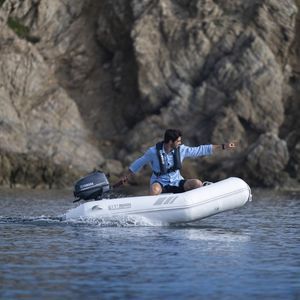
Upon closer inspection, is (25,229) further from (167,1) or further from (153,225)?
(167,1)

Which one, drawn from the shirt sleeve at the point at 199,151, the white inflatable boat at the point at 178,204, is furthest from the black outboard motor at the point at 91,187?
the shirt sleeve at the point at 199,151

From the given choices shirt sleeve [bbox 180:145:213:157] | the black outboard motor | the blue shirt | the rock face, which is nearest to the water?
the black outboard motor

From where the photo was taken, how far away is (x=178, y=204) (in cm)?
1648

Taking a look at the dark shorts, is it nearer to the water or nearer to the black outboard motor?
the water

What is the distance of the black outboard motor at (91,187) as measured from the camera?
16.9 m

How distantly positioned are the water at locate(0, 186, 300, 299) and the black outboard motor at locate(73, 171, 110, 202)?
0.46 metres

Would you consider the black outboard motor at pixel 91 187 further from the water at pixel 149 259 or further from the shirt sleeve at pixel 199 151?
the shirt sleeve at pixel 199 151

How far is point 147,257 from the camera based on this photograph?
12469 millimetres

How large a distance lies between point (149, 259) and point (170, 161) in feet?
15.9

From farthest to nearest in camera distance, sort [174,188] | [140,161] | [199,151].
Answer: [140,161] → [174,188] → [199,151]

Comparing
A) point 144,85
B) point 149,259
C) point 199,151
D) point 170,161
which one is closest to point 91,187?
point 170,161

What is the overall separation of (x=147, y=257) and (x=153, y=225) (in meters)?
4.30

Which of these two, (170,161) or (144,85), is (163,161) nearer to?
(170,161)

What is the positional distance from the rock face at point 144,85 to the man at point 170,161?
15611 millimetres
